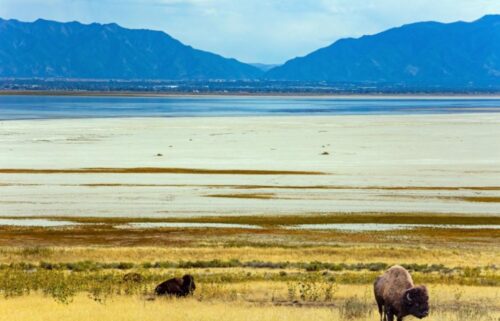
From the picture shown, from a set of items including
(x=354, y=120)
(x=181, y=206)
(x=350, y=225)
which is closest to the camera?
(x=350, y=225)

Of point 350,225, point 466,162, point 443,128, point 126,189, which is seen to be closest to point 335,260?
point 350,225

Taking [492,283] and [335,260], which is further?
[335,260]

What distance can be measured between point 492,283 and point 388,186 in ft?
89.4

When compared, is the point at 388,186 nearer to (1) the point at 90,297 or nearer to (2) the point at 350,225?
(2) the point at 350,225

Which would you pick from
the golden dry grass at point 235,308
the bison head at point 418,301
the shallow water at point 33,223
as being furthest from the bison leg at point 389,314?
the shallow water at point 33,223

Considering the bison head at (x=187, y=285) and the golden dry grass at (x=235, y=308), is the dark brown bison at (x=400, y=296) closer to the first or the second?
the golden dry grass at (x=235, y=308)

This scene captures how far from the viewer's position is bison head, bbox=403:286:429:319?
14867mm

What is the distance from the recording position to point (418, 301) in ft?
48.8

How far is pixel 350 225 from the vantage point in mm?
37812

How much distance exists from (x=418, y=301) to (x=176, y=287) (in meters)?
7.40

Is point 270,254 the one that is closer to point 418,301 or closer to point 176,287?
point 176,287

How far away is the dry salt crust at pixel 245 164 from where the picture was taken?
43.7 metres

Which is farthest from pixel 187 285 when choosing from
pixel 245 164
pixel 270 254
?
pixel 245 164

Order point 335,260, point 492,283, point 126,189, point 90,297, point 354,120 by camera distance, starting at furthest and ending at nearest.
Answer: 1. point 354,120
2. point 126,189
3. point 335,260
4. point 492,283
5. point 90,297
